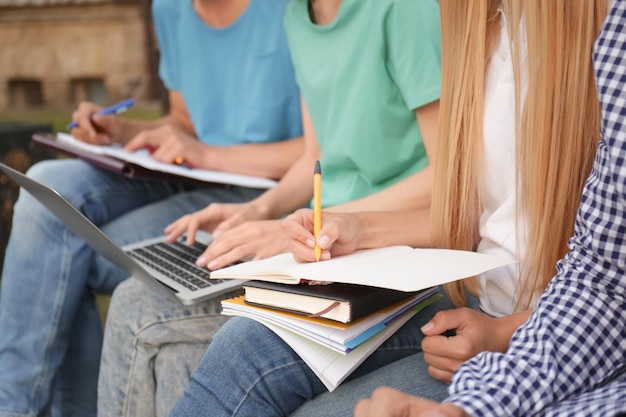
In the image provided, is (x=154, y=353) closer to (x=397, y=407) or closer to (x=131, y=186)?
(x=131, y=186)

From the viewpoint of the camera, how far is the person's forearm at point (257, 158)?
73.5 inches

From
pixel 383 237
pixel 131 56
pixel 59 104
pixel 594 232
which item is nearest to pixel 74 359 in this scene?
pixel 383 237

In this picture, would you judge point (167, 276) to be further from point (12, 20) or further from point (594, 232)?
point (12, 20)

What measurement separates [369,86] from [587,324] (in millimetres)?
671

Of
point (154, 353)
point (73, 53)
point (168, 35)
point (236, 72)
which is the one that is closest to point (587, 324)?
point (154, 353)

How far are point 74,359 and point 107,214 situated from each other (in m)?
0.32

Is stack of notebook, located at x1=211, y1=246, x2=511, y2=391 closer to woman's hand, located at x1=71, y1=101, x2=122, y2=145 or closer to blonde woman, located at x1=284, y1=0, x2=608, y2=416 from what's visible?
blonde woman, located at x1=284, y1=0, x2=608, y2=416

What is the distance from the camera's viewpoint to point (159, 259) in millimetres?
1480

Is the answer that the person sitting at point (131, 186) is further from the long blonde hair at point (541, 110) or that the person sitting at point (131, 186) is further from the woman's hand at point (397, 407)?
the woman's hand at point (397, 407)

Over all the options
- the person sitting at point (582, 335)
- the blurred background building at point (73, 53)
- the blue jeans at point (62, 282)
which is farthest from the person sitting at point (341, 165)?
the blurred background building at point (73, 53)

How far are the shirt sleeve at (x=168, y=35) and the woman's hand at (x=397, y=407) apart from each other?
1445 mm

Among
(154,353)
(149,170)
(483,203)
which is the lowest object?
(154,353)

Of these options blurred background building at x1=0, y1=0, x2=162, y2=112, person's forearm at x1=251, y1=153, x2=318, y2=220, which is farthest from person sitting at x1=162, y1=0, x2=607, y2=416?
blurred background building at x1=0, y1=0, x2=162, y2=112

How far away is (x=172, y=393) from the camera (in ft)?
4.66
